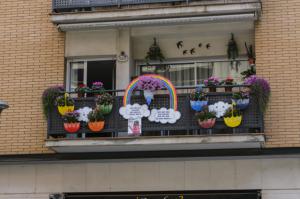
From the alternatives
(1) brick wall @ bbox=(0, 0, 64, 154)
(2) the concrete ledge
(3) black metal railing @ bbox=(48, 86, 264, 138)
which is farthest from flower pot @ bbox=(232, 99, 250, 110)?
(1) brick wall @ bbox=(0, 0, 64, 154)

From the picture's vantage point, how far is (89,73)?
53.8 ft

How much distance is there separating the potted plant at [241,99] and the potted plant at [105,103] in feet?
9.38

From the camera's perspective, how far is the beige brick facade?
14688mm

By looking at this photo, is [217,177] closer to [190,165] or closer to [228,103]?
[190,165]

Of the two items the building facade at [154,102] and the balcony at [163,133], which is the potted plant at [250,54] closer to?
the building facade at [154,102]

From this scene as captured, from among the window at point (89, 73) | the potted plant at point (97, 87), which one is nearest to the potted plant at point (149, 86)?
the potted plant at point (97, 87)

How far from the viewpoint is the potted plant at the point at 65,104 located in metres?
14.7

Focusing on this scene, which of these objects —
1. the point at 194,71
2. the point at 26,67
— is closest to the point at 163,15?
the point at 194,71

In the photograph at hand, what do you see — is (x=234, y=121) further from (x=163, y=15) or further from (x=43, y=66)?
(x=43, y=66)

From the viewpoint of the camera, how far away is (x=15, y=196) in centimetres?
1537

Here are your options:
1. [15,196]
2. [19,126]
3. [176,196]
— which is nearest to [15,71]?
[19,126]

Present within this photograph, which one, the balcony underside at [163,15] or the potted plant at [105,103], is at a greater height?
the balcony underside at [163,15]

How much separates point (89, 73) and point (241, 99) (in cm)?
440

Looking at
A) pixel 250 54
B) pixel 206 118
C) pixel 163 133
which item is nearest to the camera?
pixel 206 118
